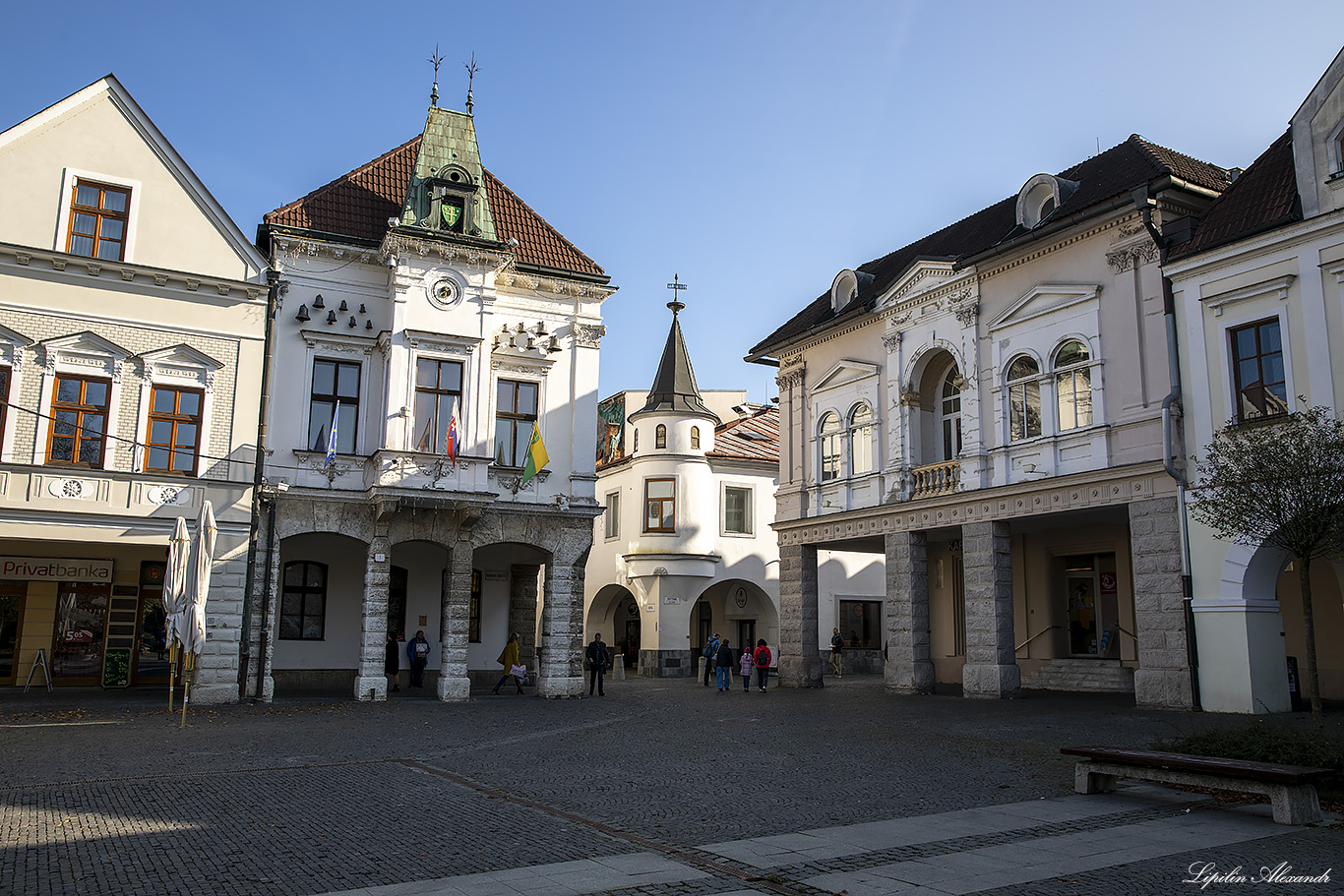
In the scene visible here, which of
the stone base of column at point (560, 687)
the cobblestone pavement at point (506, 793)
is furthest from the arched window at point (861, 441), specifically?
the stone base of column at point (560, 687)

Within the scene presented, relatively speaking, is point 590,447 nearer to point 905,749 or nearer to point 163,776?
point 905,749

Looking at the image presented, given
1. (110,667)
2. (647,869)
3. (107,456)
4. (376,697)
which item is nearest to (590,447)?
(376,697)

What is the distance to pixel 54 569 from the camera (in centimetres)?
2495

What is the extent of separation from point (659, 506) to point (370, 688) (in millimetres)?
18351

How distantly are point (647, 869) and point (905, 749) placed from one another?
8201mm

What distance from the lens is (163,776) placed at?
11.7 m

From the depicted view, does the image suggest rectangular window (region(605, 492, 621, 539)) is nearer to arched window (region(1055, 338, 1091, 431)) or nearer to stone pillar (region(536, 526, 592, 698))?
stone pillar (region(536, 526, 592, 698))

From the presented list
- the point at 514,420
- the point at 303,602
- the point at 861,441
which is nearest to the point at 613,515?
the point at 861,441

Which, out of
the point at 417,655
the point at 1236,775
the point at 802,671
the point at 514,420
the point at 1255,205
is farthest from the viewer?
the point at 802,671

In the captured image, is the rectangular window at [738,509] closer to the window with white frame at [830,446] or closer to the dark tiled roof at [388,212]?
the window with white frame at [830,446]

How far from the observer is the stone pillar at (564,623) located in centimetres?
2519

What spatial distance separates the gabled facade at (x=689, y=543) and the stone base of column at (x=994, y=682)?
16.6m

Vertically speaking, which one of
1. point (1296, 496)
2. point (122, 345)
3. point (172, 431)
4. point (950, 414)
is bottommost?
point (1296, 496)

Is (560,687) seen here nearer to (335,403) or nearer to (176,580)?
(335,403)
